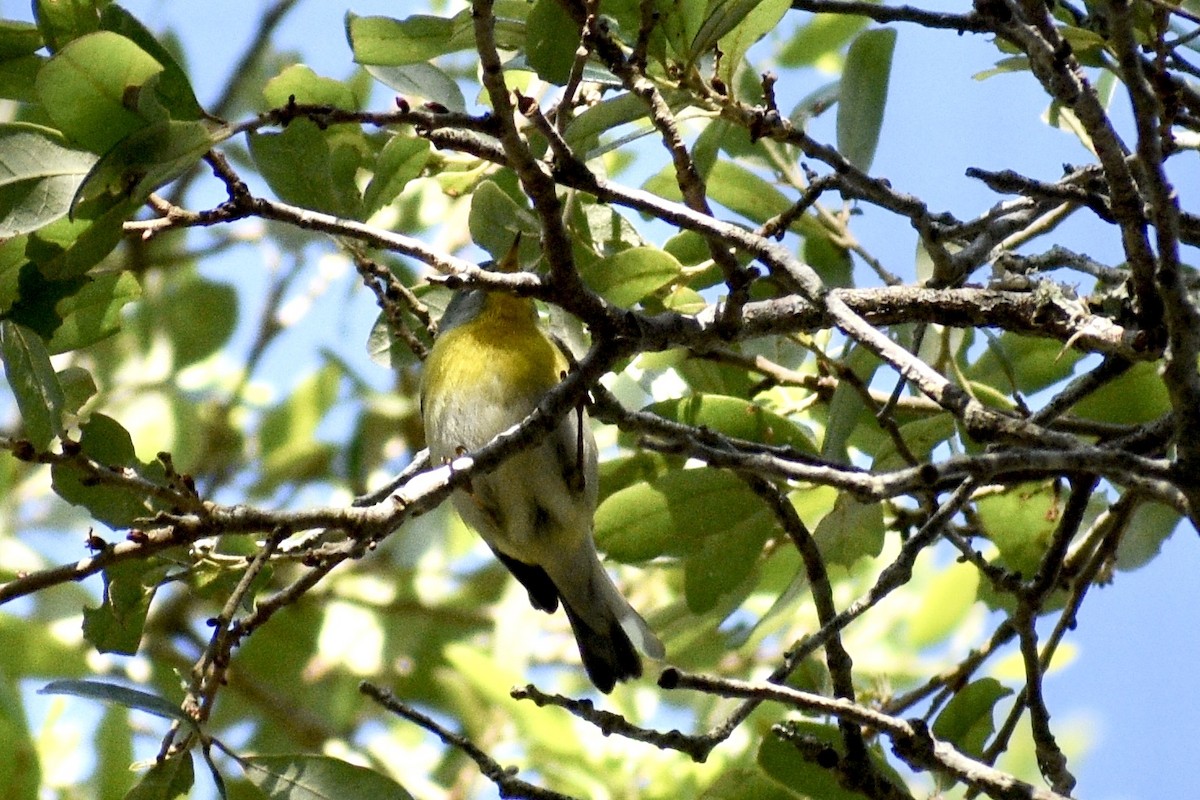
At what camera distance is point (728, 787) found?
8.94ft

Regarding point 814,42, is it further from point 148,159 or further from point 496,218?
point 148,159

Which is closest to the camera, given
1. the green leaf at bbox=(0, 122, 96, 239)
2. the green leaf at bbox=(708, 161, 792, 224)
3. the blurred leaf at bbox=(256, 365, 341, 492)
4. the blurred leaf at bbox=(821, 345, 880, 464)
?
the green leaf at bbox=(0, 122, 96, 239)

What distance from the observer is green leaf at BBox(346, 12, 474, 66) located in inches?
94.1

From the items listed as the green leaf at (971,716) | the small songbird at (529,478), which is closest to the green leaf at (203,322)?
the small songbird at (529,478)

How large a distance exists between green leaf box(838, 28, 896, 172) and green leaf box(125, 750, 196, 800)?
1830mm

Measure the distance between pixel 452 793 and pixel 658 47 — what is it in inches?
104

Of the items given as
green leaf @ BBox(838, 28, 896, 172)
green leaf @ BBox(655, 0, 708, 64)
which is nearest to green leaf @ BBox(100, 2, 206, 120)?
green leaf @ BBox(655, 0, 708, 64)

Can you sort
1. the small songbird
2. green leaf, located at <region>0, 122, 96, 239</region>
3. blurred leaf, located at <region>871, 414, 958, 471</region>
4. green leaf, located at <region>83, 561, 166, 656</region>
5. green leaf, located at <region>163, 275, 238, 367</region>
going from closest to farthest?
green leaf, located at <region>0, 122, 96, 239</region>, green leaf, located at <region>83, 561, 166, 656</region>, blurred leaf, located at <region>871, 414, 958, 471</region>, the small songbird, green leaf, located at <region>163, 275, 238, 367</region>

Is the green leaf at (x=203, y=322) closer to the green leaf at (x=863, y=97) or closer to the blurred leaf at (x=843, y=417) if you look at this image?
the green leaf at (x=863, y=97)

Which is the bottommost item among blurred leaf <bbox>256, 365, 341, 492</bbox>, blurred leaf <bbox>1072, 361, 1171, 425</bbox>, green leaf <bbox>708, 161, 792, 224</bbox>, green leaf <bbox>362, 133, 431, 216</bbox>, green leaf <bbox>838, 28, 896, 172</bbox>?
blurred leaf <bbox>1072, 361, 1171, 425</bbox>

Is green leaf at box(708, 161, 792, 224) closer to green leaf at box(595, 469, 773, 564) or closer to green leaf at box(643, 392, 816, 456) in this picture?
green leaf at box(643, 392, 816, 456)

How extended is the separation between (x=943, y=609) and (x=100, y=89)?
3485mm

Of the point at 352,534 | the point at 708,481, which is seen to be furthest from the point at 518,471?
the point at 352,534

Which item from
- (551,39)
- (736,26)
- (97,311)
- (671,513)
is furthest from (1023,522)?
(97,311)
